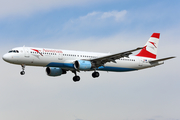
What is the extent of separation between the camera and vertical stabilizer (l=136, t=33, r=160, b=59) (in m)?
57.0

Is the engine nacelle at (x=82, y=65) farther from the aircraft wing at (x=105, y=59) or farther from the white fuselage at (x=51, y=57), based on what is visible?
the aircraft wing at (x=105, y=59)

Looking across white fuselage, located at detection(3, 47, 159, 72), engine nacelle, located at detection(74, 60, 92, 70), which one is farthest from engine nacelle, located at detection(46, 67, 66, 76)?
engine nacelle, located at detection(74, 60, 92, 70)

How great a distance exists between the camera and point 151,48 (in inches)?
2288

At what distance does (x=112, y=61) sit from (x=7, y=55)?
52.6 feet

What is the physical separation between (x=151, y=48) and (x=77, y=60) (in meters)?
17.4

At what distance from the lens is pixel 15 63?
44.3m

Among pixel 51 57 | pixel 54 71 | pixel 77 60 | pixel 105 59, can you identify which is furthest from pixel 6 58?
pixel 105 59

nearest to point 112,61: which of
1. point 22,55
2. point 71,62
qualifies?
point 71,62

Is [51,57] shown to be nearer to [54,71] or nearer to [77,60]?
[77,60]

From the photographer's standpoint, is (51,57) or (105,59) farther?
(105,59)

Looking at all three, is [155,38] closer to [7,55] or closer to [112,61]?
[112,61]

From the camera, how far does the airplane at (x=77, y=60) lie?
4459 centimetres

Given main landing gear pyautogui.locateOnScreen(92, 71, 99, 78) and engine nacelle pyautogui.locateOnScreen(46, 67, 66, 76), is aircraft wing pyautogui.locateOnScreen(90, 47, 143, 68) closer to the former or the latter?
main landing gear pyautogui.locateOnScreen(92, 71, 99, 78)

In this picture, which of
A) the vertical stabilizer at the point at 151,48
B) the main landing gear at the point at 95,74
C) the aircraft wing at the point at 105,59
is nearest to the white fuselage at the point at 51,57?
the main landing gear at the point at 95,74
